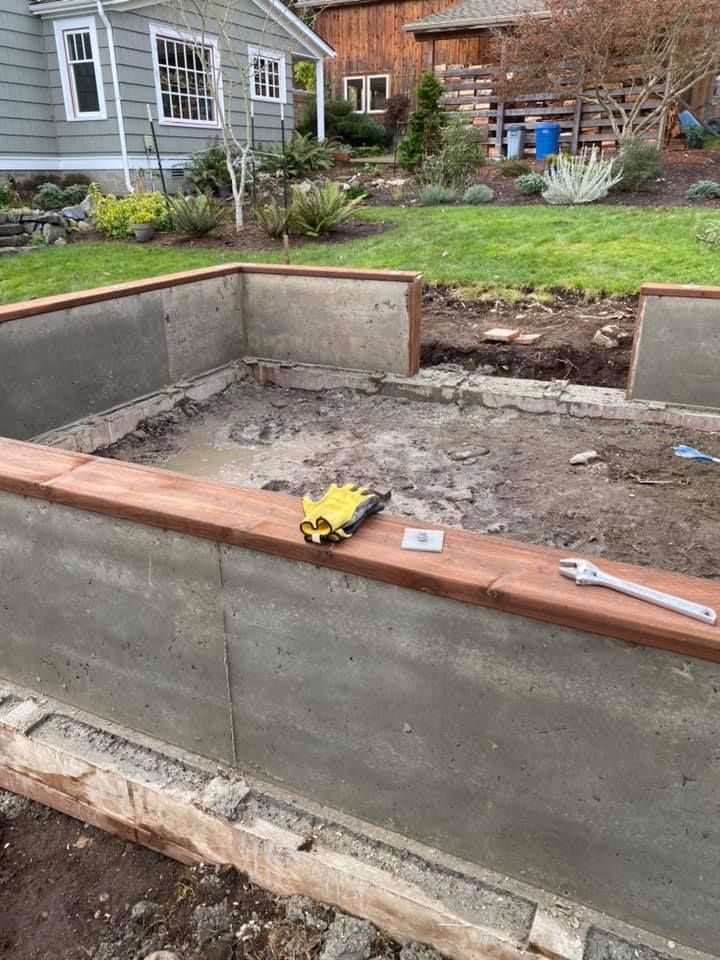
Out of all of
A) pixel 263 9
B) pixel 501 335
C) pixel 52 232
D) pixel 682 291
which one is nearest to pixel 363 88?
pixel 263 9

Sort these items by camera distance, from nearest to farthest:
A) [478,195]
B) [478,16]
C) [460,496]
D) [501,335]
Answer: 1. [460,496]
2. [501,335]
3. [478,195]
4. [478,16]

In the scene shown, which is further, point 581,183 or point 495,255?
point 581,183

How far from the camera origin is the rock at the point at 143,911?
6.40 feet

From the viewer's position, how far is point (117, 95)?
11672mm

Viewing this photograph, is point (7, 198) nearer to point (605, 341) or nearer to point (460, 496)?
point (605, 341)

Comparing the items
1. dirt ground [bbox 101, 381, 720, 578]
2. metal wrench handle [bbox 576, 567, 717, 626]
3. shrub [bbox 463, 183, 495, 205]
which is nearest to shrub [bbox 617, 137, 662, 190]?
shrub [bbox 463, 183, 495, 205]

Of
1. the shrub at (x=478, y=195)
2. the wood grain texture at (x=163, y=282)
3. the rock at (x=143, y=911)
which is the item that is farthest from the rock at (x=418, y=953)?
the shrub at (x=478, y=195)

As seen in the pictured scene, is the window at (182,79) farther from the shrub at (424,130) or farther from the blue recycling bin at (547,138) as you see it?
the blue recycling bin at (547,138)

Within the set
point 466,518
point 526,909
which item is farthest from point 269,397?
point 526,909

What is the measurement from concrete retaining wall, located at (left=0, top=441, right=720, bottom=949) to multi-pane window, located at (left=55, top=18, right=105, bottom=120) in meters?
12.0

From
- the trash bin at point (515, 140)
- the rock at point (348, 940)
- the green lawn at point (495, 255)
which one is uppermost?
the trash bin at point (515, 140)

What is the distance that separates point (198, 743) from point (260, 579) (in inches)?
25.9

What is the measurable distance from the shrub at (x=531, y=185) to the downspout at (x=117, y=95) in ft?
20.5

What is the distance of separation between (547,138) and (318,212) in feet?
22.5
